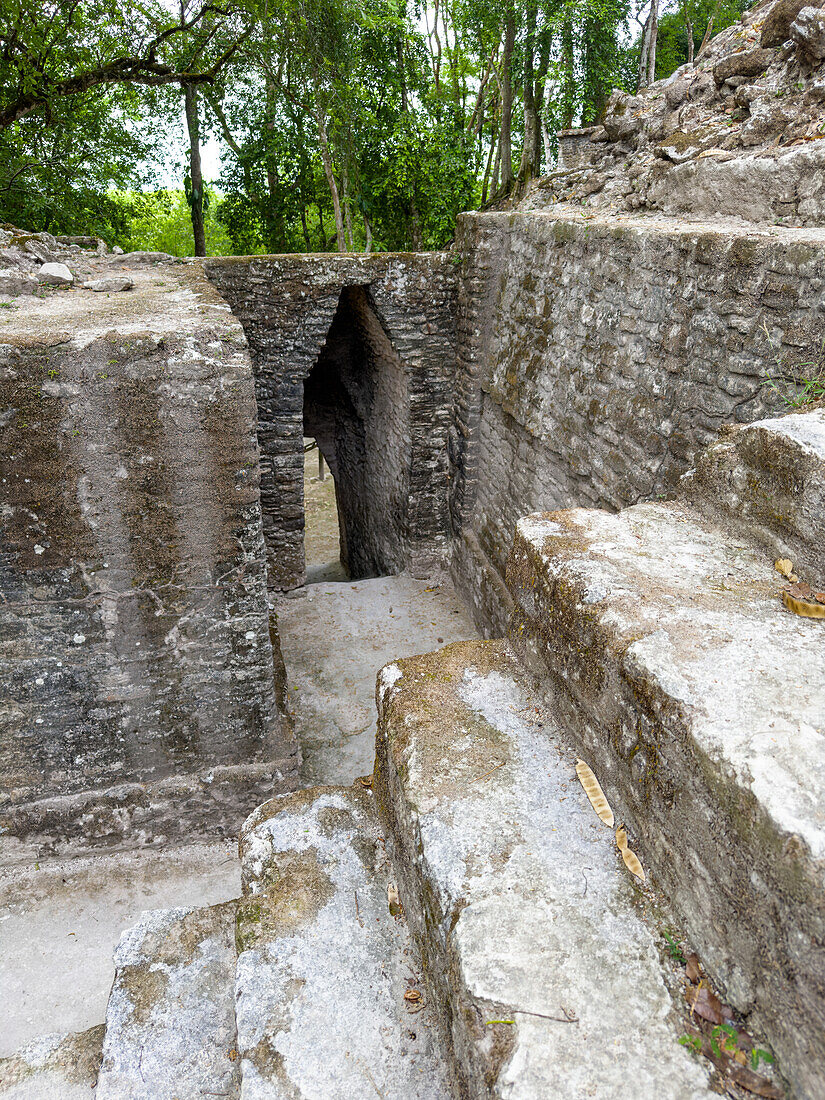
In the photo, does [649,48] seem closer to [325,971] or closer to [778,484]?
[778,484]

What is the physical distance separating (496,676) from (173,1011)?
54.1 inches

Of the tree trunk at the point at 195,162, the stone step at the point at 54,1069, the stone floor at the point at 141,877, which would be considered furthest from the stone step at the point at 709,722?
the tree trunk at the point at 195,162

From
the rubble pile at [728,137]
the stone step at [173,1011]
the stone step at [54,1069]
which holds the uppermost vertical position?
the rubble pile at [728,137]

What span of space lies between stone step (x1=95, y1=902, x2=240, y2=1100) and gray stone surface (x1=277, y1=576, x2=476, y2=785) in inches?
93.1

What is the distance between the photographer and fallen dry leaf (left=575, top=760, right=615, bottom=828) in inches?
66.7

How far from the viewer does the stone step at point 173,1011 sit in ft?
5.77

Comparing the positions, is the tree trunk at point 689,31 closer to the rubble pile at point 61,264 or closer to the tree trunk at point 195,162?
the tree trunk at point 195,162

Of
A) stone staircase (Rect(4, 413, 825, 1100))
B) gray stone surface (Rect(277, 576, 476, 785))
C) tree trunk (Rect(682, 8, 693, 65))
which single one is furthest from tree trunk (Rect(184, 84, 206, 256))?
stone staircase (Rect(4, 413, 825, 1100))

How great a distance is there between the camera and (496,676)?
89.3 inches

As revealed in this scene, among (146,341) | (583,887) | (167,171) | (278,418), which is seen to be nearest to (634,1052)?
(583,887)

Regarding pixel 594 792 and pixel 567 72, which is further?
pixel 567 72

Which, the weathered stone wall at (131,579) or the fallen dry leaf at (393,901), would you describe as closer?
the fallen dry leaf at (393,901)

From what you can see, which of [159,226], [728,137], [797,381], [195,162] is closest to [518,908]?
[797,381]

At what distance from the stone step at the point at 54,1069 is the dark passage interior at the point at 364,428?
17.7 feet
